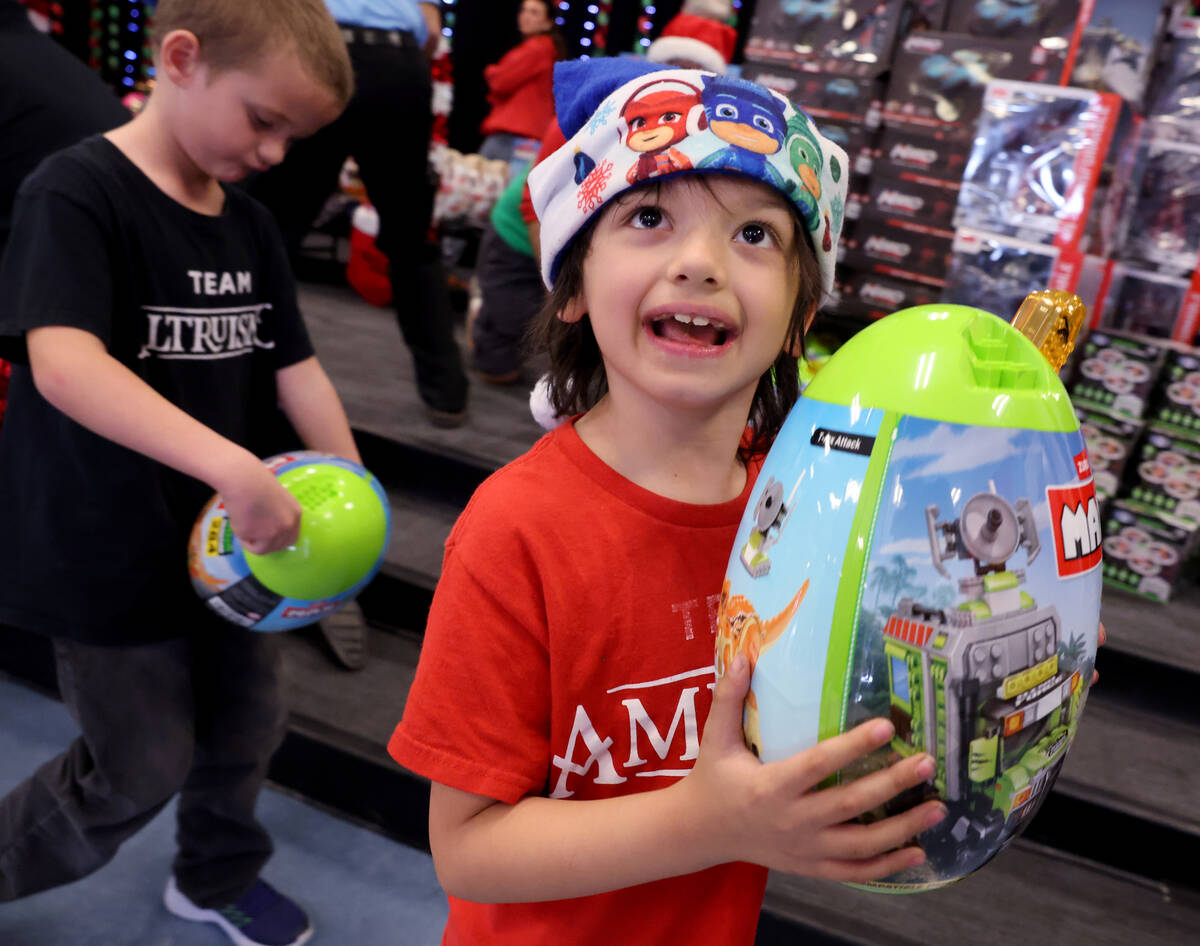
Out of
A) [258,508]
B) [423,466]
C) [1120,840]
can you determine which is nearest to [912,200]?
[423,466]

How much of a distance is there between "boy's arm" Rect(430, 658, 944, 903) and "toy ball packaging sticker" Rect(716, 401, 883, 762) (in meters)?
0.02

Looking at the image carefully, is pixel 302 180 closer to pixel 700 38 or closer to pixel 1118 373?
pixel 700 38

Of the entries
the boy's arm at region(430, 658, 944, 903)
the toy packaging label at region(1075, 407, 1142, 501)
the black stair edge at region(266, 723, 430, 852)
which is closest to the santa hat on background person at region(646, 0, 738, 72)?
the toy packaging label at region(1075, 407, 1142, 501)

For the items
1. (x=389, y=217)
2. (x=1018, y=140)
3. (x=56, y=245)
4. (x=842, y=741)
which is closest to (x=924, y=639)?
(x=842, y=741)

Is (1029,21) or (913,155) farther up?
(1029,21)

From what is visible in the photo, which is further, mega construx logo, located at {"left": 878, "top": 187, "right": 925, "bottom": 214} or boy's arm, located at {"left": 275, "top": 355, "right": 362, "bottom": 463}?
mega construx logo, located at {"left": 878, "top": 187, "right": 925, "bottom": 214}

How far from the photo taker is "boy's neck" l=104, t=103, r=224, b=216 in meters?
1.25

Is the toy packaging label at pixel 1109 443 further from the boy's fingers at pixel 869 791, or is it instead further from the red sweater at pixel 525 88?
the red sweater at pixel 525 88

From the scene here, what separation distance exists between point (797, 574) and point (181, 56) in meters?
1.07

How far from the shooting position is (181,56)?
1216 mm

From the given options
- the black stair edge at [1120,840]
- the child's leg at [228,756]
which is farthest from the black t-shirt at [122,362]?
the black stair edge at [1120,840]

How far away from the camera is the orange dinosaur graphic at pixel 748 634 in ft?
1.90

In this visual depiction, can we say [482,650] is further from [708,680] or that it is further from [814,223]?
[814,223]

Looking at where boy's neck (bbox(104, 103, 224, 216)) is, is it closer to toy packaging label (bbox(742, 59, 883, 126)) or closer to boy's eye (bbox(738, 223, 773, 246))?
boy's eye (bbox(738, 223, 773, 246))
